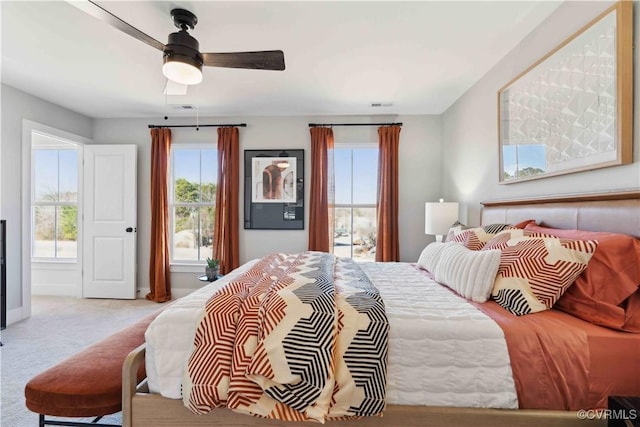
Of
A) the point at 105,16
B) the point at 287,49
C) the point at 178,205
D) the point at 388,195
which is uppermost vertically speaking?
the point at 287,49

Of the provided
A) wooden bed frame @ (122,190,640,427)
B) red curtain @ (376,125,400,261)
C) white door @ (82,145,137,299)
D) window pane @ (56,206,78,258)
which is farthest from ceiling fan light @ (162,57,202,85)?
window pane @ (56,206,78,258)

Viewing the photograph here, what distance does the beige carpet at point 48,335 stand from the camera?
190 centimetres

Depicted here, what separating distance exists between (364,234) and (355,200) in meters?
0.51

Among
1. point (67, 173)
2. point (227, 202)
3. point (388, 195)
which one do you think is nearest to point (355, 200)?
point (388, 195)

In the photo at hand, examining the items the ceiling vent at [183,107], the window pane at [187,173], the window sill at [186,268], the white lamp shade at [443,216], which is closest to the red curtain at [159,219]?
the window sill at [186,268]

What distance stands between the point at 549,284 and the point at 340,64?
2.34m

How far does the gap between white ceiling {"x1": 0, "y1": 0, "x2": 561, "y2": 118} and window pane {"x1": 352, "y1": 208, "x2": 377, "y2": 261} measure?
58.4 inches

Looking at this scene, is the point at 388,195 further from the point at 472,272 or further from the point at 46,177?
the point at 46,177

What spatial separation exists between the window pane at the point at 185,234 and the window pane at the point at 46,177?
2168 mm

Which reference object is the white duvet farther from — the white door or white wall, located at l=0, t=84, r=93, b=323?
the white door

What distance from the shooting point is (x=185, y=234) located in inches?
171

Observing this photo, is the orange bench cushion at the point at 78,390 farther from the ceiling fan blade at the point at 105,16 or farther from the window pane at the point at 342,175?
the window pane at the point at 342,175

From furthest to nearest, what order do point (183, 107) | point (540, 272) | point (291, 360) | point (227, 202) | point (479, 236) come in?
point (227, 202)
point (183, 107)
point (479, 236)
point (540, 272)
point (291, 360)

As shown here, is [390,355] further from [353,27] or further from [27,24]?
[27,24]
